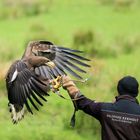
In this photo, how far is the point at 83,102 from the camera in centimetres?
745

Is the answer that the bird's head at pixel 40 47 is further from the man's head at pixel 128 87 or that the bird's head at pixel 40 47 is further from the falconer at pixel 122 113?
the man's head at pixel 128 87

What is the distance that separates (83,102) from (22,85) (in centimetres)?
124

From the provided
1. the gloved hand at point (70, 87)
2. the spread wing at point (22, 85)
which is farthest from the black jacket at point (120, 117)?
the spread wing at point (22, 85)

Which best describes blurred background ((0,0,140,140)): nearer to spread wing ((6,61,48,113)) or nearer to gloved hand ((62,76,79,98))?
spread wing ((6,61,48,113))

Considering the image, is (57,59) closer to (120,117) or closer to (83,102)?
(83,102)

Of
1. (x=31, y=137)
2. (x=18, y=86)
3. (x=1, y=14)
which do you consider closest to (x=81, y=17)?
(x=1, y=14)

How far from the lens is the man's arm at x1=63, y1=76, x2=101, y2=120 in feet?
24.1

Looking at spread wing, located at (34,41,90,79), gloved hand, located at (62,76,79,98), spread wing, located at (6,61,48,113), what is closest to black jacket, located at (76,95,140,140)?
gloved hand, located at (62,76,79,98)

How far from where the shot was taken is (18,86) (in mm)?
8492

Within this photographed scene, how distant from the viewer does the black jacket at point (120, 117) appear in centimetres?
721

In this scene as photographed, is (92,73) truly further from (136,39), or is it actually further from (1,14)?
(1,14)

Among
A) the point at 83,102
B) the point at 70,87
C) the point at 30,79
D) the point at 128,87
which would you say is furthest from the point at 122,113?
the point at 30,79

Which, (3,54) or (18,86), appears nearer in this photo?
(18,86)

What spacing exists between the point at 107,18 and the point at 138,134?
17273 millimetres
